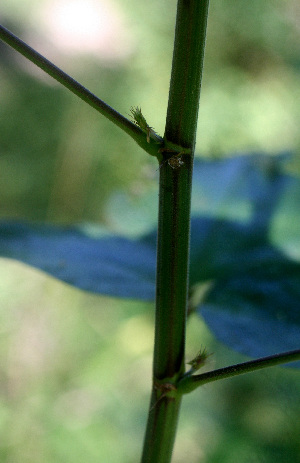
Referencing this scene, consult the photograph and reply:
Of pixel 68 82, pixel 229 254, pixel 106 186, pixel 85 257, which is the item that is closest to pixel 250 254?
pixel 229 254

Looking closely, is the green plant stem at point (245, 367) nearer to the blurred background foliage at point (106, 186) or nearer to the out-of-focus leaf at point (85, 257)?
the out-of-focus leaf at point (85, 257)

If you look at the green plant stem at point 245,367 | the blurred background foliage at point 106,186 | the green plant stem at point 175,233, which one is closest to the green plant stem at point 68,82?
the green plant stem at point 175,233

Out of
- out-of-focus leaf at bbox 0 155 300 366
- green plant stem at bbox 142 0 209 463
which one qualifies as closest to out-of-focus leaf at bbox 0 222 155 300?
out-of-focus leaf at bbox 0 155 300 366

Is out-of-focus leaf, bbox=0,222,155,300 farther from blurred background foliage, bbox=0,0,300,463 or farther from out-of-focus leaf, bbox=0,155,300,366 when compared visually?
blurred background foliage, bbox=0,0,300,463

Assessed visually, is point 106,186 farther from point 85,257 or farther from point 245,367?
point 245,367

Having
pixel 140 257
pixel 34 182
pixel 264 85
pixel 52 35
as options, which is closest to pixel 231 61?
pixel 264 85

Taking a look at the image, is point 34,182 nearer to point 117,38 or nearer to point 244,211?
point 117,38
